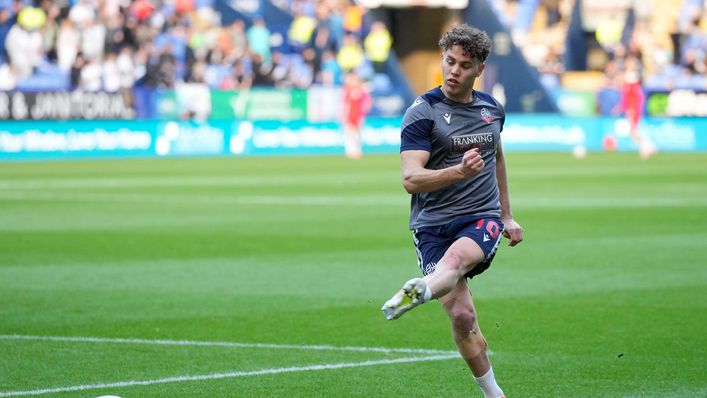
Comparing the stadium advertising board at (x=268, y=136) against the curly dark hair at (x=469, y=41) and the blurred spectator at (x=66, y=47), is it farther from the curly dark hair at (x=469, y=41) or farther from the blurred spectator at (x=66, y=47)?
the curly dark hair at (x=469, y=41)

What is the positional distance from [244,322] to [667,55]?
1863 inches

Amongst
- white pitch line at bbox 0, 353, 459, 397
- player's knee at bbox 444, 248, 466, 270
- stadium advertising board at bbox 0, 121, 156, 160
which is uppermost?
player's knee at bbox 444, 248, 466, 270

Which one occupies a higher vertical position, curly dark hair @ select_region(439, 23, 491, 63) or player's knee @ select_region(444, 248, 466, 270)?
curly dark hair @ select_region(439, 23, 491, 63)

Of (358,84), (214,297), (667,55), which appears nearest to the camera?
(214,297)

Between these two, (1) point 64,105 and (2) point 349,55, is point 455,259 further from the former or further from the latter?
(2) point 349,55

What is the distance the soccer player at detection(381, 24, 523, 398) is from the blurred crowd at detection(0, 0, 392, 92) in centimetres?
2954

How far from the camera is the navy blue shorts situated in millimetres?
7000

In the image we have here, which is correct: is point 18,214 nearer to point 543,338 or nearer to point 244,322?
A: point 244,322

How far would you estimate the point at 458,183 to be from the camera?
23.4 feet

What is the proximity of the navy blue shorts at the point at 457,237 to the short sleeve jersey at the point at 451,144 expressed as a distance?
0.14 ft

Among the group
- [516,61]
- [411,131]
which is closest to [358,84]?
[516,61]

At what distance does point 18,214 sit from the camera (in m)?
19.5

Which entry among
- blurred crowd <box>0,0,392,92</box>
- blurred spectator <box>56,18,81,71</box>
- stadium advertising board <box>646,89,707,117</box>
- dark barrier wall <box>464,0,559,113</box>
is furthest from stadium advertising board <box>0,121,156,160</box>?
stadium advertising board <box>646,89,707,117</box>

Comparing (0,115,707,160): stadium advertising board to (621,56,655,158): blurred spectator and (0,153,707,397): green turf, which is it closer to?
(621,56,655,158): blurred spectator
